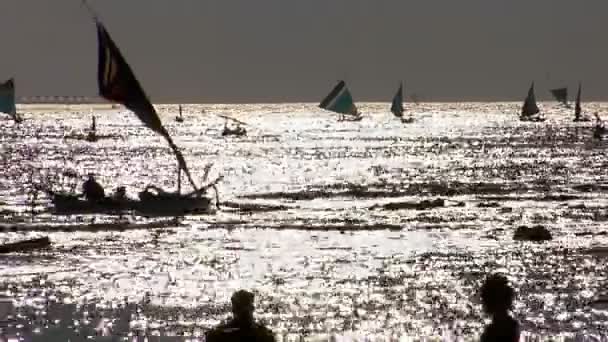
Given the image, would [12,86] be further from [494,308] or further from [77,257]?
[494,308]

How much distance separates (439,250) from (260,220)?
15.3 m

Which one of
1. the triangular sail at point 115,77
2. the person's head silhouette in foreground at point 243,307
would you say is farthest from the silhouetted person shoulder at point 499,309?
the triangular sail at point 115,77

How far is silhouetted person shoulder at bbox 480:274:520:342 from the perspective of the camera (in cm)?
1019

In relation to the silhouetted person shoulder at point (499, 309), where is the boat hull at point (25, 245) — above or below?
below

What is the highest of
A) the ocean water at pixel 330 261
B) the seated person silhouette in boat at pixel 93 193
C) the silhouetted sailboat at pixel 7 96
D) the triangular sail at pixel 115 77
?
the silhouetted sailboat at pixel 7 96

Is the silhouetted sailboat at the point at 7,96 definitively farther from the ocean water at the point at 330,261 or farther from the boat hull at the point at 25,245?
the boat hull at the point at 25,245

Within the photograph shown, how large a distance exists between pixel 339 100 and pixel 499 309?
13432 centimetres

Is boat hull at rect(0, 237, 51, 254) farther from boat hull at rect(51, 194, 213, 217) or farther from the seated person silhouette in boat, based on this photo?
the seated person silhouette in boat

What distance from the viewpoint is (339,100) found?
144 meters

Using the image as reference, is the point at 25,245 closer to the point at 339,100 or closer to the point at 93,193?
the point at 93,193

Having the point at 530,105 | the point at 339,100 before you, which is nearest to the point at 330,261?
the point at 339,100

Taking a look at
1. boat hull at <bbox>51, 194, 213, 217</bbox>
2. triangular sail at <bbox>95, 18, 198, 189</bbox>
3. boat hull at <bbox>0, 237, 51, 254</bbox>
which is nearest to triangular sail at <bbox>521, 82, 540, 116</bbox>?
boat hull at <bbox>51, 194, 213, 217</bbox>

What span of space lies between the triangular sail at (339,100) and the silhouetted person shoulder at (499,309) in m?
129

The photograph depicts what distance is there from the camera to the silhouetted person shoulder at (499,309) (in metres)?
10.2
